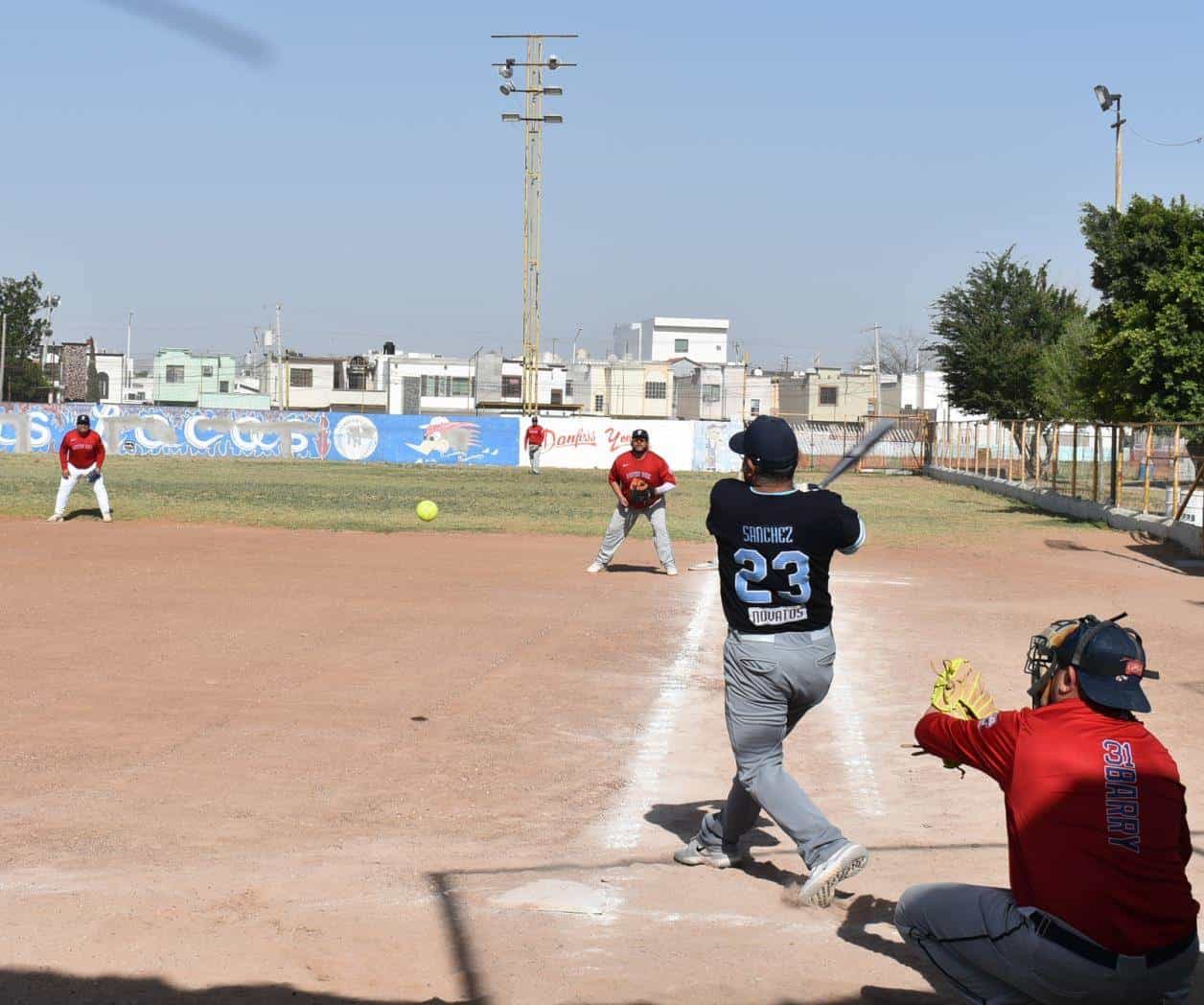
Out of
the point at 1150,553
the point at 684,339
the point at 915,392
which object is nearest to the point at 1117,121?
the point at 1150,553

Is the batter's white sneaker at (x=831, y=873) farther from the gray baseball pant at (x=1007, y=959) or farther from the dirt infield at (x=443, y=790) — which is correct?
the gray baseball pant at (x=1007, y=959)

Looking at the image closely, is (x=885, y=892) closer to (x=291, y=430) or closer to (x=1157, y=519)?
(x=1157, y=519)

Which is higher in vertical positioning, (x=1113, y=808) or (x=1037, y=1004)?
(x=1113, y=808)

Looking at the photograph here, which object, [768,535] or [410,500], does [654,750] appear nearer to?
[768,535]

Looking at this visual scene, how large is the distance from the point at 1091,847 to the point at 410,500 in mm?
29265

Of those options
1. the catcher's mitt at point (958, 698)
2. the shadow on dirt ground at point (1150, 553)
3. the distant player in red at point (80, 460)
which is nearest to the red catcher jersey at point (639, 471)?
the shadow on dirt ground at point (1150, 553)

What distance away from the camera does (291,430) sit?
57.5 m

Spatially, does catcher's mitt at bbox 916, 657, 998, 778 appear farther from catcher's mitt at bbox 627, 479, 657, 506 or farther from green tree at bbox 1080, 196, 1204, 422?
green tree at bbox 1080, 196, 1204, 422

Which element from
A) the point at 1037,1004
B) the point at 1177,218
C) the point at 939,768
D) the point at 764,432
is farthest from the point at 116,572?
the point at 1177,218

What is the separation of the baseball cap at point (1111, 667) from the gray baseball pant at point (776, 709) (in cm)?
171

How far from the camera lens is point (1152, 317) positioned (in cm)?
2706

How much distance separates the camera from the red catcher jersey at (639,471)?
17.3 metres

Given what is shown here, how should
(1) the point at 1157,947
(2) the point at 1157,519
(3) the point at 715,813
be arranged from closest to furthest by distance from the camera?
(1) the point at 1157,947 < (3) the point at 715,813 < (2) the point at 1157,519

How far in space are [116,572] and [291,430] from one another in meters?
41.8
